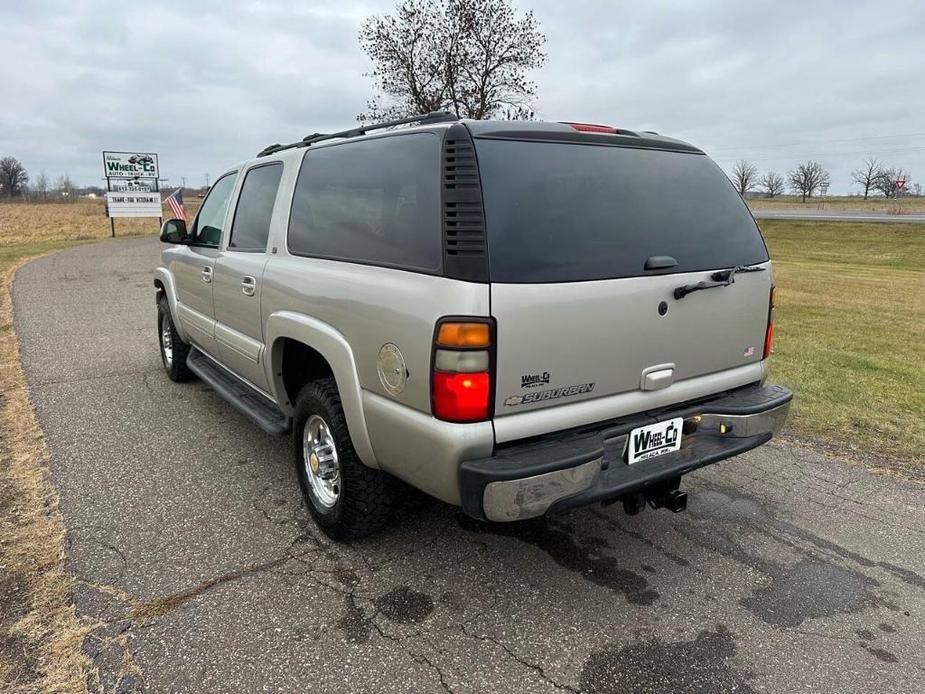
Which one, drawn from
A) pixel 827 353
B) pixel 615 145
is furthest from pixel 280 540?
pixel 827 353

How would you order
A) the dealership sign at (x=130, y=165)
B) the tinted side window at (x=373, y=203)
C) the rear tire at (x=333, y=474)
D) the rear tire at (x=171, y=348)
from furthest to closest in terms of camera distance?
the dealership sign at (x=130, y=165) < the rear tire at (x=171, y=348) < the rear tire at (x=333, y=474) < the tinted side window at (x=373, y=203)

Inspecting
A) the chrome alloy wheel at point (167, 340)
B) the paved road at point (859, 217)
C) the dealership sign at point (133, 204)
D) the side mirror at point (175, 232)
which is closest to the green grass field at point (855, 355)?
the side mirror at point (175, 232)

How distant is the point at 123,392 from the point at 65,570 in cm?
297

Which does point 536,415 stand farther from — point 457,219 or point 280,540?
point 280,540

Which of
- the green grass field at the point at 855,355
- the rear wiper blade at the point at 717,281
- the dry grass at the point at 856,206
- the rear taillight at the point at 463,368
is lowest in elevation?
the green grass field at the point at 855,355

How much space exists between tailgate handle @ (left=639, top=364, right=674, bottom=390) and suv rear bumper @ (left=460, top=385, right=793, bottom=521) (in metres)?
0.14

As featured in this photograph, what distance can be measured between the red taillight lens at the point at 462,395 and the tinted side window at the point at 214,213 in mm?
2770

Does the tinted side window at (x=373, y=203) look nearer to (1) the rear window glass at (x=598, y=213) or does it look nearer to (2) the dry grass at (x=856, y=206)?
(1) the rear window glass at (x=598, y=213)

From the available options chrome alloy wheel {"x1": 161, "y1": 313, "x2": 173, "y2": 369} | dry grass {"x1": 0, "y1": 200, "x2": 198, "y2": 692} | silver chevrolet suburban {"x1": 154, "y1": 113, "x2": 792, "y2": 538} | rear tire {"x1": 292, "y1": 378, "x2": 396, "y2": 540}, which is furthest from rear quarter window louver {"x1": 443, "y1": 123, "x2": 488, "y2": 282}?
chrome alloy wheel {"x1": 161, "y1": 313, "x2": 173, "y2": 369}

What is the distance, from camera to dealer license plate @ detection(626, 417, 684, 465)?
2.68m

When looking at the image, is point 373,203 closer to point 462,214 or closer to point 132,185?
point 462,214

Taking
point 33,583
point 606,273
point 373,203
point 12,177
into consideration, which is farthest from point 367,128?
point 12,177

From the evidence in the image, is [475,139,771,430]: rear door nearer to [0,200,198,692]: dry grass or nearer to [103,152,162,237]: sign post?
[0,200,198,692]: dry grass

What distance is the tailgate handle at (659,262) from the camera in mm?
2670
